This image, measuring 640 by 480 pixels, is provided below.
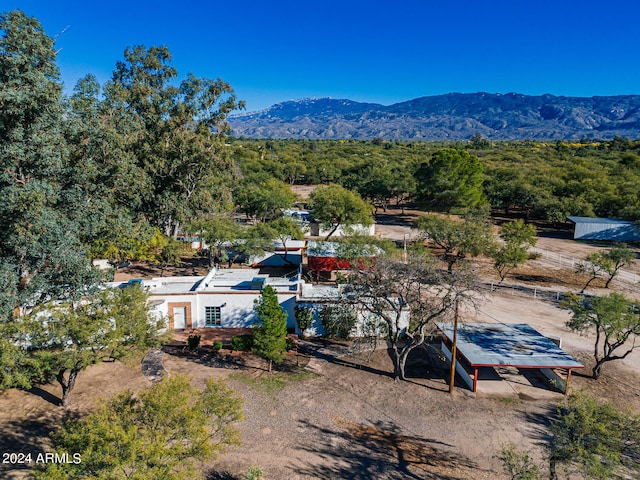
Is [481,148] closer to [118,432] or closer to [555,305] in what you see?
[555,305]

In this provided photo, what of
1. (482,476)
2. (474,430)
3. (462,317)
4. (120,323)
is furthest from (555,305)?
(120,323)

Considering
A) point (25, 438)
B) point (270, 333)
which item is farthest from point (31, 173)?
point (270, 333)

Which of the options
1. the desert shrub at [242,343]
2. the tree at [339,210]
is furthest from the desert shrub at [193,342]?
the tree at [339,210]

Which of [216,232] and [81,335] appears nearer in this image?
[81,335]

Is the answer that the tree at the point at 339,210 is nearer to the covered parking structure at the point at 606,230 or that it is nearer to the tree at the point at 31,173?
the tree at the point at 31,173

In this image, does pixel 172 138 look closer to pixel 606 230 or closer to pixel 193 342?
pixel 193 342

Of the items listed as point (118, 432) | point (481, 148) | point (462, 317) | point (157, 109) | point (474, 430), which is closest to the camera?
point (118, 432)
